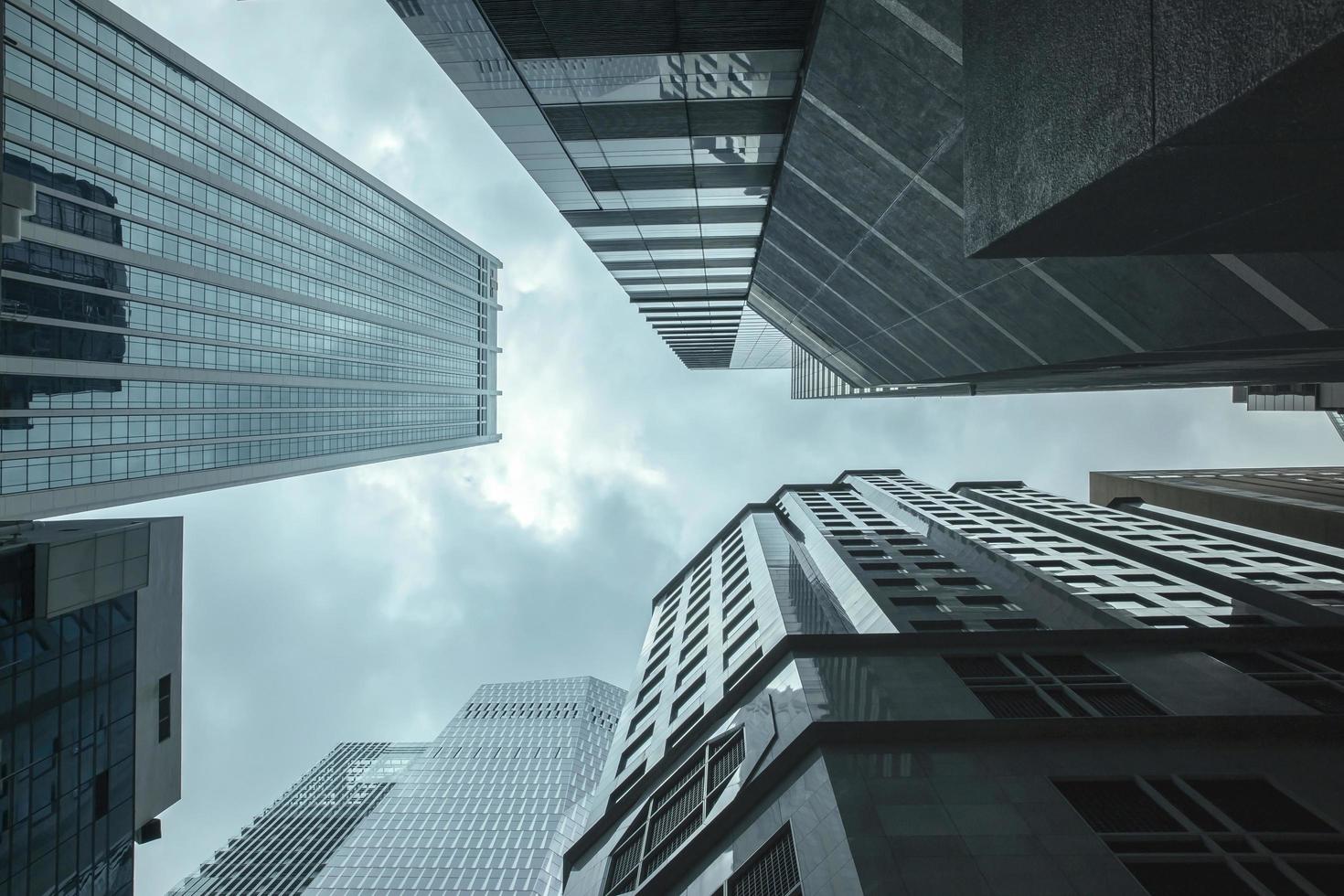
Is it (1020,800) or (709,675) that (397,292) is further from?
(1020,800)

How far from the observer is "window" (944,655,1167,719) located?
18.5 m

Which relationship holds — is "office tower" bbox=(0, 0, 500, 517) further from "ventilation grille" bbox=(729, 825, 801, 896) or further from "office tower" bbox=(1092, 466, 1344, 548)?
"office tower" bbox=(1092, 466, 1344, 548)

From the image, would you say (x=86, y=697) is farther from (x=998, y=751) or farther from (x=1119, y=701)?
(x=1119, y=701)

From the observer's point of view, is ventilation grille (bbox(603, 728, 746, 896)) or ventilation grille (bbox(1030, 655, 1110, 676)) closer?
ventilation grille (bbox(603, 728, 746, 896))

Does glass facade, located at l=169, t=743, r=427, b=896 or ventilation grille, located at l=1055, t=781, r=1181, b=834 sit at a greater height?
ventilation grille, located at l=1055, t=781, r=1181, b=834

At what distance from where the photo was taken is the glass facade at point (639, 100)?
11820mm

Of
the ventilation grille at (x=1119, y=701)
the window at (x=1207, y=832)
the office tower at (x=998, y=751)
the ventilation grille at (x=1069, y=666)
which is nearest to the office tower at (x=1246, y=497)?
the office tower at (x=998, y=751)

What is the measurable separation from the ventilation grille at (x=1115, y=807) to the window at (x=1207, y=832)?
17mm

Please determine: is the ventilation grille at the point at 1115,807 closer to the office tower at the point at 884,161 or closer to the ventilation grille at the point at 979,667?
the ventilation grille at the point at 979,667

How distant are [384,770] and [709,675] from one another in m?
162

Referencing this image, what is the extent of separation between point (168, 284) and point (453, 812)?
84411 mm

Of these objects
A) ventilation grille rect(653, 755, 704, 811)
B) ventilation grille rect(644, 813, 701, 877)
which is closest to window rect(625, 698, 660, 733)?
Result: ventilation grille rect(653, 755, 704, 811)

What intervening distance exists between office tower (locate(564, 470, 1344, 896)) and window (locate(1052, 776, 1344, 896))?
42 millimetres

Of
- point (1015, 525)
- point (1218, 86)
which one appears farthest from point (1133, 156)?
point (1015, 525)
